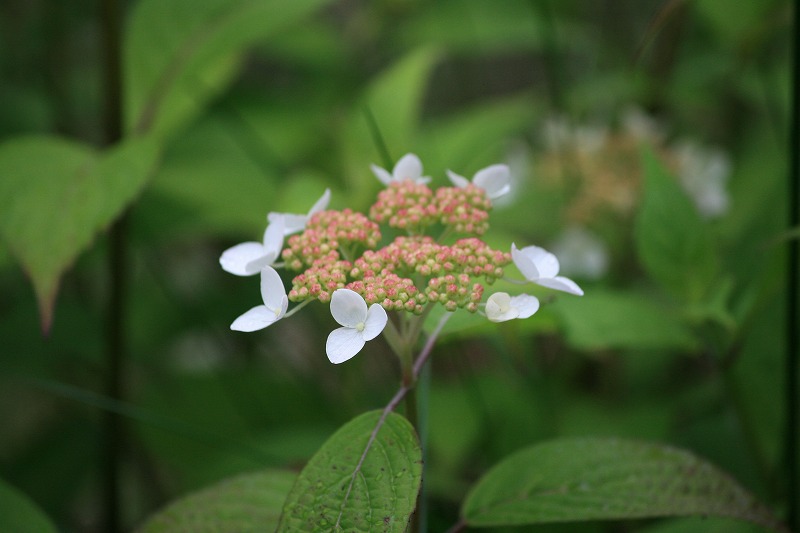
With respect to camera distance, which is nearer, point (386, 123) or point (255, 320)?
point (255, 320)

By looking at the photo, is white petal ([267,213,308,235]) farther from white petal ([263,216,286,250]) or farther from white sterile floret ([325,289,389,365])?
white sterile floret ([325,289,389,365])

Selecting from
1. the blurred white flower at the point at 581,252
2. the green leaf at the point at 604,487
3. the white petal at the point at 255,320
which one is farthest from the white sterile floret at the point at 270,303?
the blurred white flower at the point at 581,252

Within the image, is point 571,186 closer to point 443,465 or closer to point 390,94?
point 390,94

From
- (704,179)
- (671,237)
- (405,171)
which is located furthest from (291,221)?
(704,179)

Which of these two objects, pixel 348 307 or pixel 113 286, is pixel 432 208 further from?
pixel 113 286

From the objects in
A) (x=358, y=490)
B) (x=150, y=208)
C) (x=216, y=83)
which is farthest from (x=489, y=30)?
(x=358, y=490)

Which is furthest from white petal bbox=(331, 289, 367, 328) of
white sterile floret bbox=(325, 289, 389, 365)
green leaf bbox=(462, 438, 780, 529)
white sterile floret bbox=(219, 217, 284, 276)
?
green leaf bbox=(462, 438, 780, 529)
